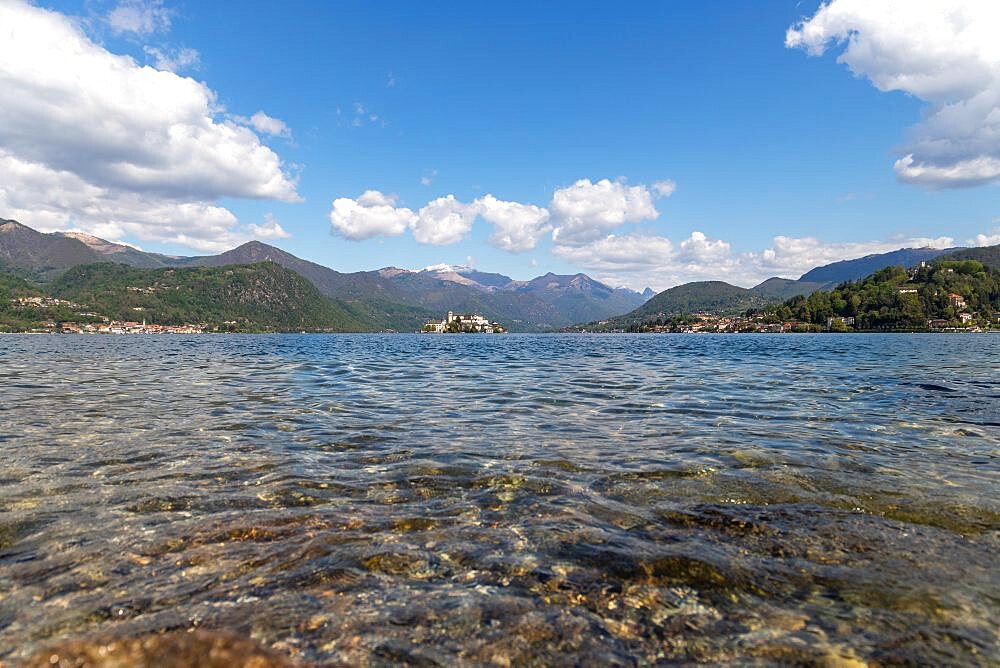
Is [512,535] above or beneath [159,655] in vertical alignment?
beneath

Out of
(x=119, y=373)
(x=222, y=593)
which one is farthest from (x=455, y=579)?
(x=119, y=373)

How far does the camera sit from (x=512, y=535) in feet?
27.3

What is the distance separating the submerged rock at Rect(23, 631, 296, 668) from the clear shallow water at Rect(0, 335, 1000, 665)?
1232mm

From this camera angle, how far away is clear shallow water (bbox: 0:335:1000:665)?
5578 millimetres

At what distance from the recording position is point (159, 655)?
3.98 metres

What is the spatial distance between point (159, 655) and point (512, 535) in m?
5.28

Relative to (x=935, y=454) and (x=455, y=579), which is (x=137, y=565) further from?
(x=935, y=454)

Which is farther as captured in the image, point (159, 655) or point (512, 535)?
point (512, 535)

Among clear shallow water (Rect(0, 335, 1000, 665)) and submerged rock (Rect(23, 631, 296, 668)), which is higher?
submerged rock (Rect(23, 631, 296, 668))

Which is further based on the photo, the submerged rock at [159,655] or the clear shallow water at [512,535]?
the clear shallow water at [512,535]

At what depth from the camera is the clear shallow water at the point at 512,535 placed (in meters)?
5.58

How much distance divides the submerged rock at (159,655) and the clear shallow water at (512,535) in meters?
1.23

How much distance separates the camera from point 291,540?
7961 mm

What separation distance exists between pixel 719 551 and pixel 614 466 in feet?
15.5
